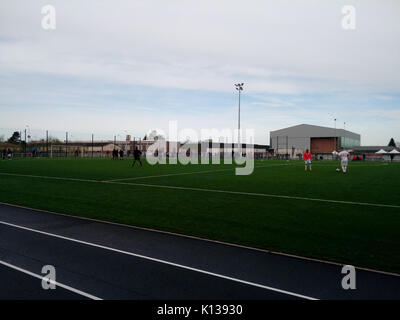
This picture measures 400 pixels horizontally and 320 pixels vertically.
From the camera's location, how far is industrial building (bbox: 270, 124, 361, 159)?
67750mm

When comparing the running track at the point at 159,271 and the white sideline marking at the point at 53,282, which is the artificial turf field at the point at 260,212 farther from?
the white sideline marking at the point at 53,282

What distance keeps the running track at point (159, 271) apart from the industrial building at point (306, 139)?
2465 inches

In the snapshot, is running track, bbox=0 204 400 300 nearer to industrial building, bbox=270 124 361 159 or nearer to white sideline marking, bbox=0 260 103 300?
white sideline marking, bbox=0 260 103 300

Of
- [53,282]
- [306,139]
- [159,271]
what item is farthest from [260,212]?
[306,139]

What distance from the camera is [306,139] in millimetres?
69438

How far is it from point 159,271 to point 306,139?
69298 millimetres

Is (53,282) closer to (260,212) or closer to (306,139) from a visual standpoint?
(260,212)

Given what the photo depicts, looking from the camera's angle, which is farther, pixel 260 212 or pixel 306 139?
pixel 306 139

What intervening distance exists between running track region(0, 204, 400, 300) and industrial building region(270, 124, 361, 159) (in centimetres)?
6261

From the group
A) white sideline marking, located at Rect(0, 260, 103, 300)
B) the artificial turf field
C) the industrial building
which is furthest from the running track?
the industrial building

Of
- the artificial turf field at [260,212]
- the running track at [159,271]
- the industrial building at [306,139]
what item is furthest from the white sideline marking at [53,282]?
the industrial building at [306,139]
